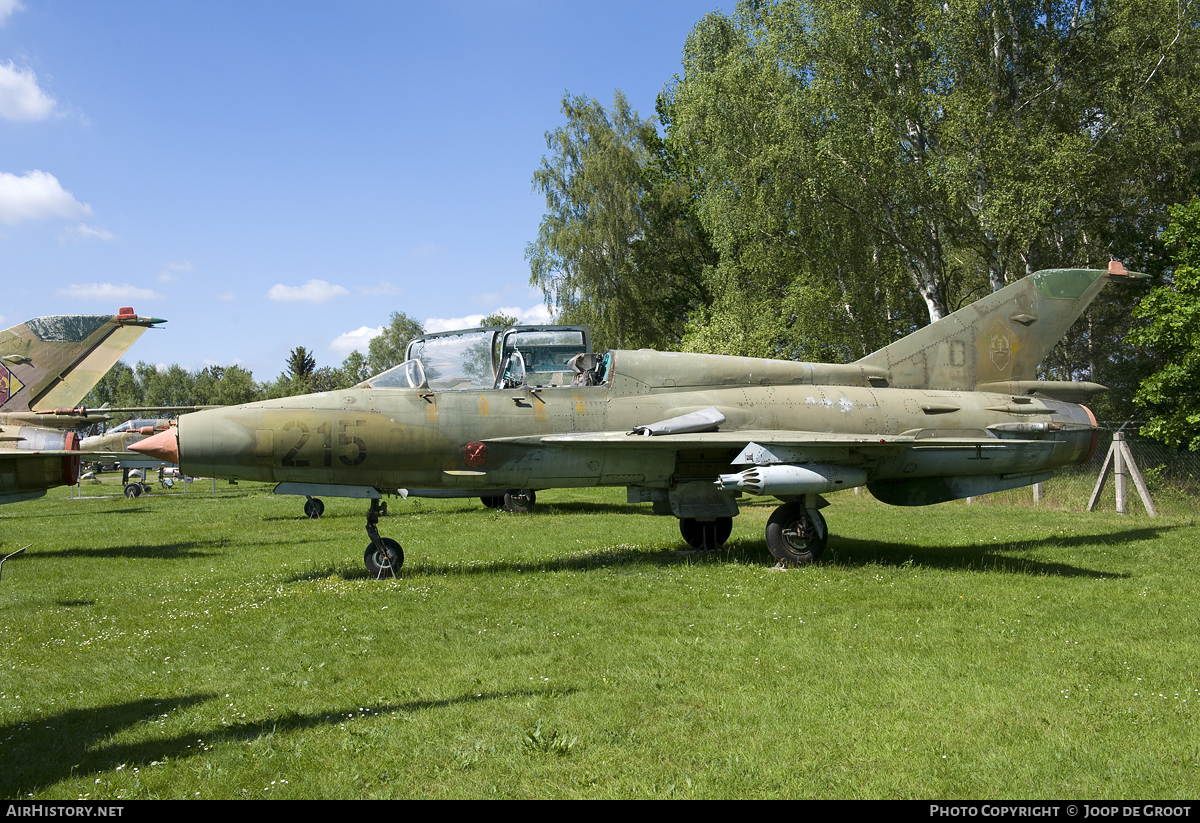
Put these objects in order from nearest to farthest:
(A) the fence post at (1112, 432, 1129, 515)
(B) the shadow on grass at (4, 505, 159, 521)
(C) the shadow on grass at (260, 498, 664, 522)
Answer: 1. (A) the fence post at (1112, 432, 1129, 515)
2. (C) the shadow on grass at (260, 498, 664, 522)
3. (B) the shadow on grass at (4, 505, 159, 521)

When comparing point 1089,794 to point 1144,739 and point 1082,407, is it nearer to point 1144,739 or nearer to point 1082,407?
point 1144,739

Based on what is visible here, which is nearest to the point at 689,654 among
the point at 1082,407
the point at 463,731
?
the point at 463,731

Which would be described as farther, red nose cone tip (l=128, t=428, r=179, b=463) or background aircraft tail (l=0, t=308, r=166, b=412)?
background aircraft tail (l=0, t=308, r=166, b=412)

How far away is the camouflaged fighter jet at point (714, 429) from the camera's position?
31.0 feet

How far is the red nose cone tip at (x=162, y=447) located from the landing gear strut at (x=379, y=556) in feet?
7.53

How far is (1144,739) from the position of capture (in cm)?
448

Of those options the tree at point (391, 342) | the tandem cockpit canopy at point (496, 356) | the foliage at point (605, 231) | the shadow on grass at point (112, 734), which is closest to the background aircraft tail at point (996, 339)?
the tandem cockpit canopy at point (496, 356)

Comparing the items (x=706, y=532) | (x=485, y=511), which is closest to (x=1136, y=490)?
(x=706, y=532)

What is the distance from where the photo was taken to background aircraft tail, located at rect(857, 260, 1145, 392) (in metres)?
12.1

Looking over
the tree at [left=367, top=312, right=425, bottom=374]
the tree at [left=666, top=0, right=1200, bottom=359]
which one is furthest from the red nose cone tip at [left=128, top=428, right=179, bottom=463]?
the tree at [left=367, top=312, right=425, bottom=374]

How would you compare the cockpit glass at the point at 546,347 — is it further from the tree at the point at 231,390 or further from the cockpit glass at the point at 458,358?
the tree at the point at 231,390

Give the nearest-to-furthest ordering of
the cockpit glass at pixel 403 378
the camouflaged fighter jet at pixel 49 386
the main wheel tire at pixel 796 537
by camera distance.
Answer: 1. the cockpit glass at pixel 403 378
2. the main wheel tire at pixel 796 537
3. the camouflaged fighter jet at pixel 49 386

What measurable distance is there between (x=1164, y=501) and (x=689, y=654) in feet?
55.5

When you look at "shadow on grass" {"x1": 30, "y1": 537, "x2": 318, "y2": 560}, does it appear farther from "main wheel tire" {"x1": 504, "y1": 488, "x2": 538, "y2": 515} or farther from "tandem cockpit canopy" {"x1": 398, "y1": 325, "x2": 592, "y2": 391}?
"tandem cockpit canopy" {"x1": 398, "y1": 325, "x2": 592, "y2": 391}
